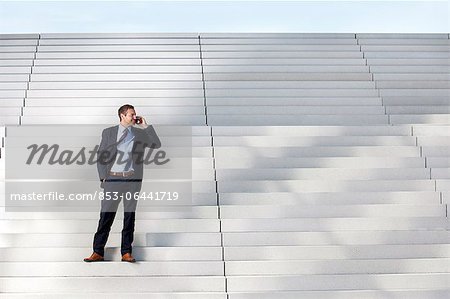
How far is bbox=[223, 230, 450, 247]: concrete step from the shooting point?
292 inches

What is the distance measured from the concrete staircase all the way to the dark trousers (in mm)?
222

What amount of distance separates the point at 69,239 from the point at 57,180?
107 centimetres

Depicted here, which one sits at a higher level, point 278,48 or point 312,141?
point 278,48

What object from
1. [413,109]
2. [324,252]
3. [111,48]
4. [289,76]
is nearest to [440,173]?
[324,252]

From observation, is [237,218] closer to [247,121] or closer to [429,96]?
[247,121]

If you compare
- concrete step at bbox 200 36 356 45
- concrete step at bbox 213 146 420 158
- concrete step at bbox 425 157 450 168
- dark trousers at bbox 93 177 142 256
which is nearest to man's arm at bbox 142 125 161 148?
dark trousers at bbox 93 177 142 256

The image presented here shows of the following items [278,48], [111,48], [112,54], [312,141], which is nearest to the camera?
[312,141]

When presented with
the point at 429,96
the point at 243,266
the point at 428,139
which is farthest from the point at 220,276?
the point at 429,96

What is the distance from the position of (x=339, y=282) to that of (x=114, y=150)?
2065 millimetres

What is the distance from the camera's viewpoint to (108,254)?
7121 mm

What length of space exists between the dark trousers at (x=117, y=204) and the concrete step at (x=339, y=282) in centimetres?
88

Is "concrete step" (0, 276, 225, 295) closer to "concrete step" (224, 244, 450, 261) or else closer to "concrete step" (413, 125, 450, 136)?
"concrete step" (224, 244, 450, 261)

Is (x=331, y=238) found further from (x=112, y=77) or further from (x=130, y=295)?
(x=112, y=77)

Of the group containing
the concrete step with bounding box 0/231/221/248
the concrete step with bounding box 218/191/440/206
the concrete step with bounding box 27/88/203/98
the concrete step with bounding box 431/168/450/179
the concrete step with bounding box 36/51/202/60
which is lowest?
the concrete step with bounding box 0/231/221/248
